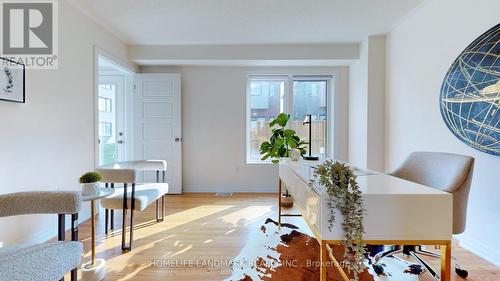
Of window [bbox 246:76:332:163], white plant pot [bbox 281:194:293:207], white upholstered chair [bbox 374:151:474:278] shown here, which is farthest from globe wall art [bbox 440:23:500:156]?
window [bbox 246:76:332:163]

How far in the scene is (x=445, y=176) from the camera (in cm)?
173

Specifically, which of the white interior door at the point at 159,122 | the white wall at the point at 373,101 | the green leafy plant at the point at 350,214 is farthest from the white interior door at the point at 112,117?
the green leafy plant at the point at 350,214

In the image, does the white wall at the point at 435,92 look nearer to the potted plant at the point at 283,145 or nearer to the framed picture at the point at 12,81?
the potted plant at the point at 283,145

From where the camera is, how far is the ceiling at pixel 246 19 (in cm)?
263

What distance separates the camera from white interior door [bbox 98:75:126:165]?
415 centimetres

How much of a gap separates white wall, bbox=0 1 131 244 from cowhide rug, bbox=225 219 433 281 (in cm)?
185

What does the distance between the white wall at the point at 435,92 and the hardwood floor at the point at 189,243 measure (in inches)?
13.2

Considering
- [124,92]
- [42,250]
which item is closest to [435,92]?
[42,250]

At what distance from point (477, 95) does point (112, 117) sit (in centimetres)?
474

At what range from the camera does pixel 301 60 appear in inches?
150

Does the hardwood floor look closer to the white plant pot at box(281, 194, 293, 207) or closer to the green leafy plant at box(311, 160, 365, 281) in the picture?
the white plant pot at box(281, 194, 293, 207)

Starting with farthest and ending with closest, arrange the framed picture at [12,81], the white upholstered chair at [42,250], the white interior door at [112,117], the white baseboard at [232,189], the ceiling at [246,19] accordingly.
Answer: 1. the white baseboard at [232,189]
2. the white interior door at [112,117]
3. the ceiling at [246,19]
4. the framed picture at [12,81]
5. the white upholstered chair at [42,250]

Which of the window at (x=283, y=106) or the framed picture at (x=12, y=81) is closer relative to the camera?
the framed picture at (x=12, y=81)

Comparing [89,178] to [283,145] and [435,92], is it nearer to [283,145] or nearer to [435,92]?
[283,145]
